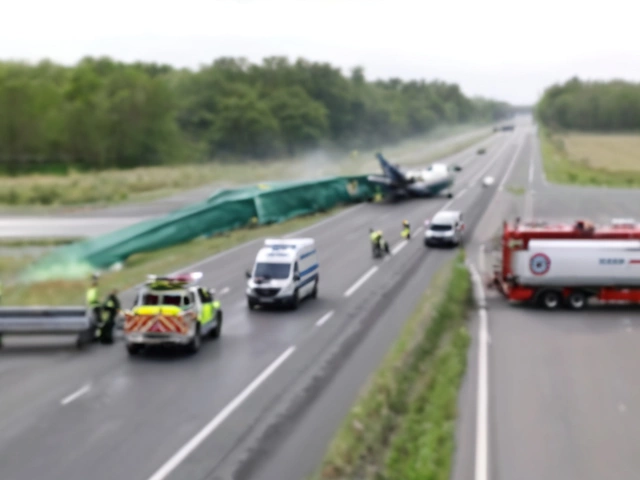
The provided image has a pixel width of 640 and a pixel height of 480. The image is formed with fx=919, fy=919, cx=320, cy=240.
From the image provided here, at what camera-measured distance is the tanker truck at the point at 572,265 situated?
108ft

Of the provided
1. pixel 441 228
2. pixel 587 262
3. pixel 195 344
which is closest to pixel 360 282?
pixel 587 262

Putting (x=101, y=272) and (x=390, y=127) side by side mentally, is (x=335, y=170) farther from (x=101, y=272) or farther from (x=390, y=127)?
(x=390, y=127)

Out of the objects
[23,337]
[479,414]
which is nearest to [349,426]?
[479,414]

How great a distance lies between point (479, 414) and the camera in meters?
20.4

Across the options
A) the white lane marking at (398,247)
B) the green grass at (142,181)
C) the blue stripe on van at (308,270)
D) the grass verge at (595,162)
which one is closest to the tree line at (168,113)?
the green grass at (142,181)

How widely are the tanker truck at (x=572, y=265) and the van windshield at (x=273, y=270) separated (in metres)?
8.23

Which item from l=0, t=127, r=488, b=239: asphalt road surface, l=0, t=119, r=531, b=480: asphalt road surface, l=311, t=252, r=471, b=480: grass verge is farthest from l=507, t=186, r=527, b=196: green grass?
l=311, t=252, r=471, b=480: grass verge

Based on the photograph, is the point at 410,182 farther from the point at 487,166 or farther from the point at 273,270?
the point at 487,166

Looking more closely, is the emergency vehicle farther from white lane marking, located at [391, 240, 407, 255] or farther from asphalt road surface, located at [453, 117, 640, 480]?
white lane marking, located at [391, 240, 407, 255]

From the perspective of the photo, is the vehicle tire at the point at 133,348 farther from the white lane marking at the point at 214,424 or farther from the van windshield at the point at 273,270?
the van windshield at the point at 273,270

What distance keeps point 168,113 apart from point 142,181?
3468 cm

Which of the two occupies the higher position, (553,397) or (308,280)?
(308,280)

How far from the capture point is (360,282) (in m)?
38.2

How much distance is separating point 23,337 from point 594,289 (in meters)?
19.8
